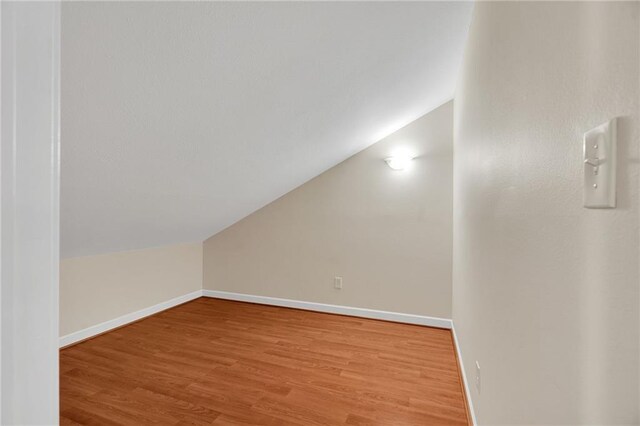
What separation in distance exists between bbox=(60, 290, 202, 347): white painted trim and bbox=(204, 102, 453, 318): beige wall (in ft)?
1.84

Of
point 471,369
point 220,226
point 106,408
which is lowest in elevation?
point 106,408

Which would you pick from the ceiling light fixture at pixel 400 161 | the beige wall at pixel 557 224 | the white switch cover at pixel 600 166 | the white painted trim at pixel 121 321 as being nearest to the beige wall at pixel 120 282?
the white painted trim at pixel 121 321

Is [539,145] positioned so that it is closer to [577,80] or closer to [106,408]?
[577,80]

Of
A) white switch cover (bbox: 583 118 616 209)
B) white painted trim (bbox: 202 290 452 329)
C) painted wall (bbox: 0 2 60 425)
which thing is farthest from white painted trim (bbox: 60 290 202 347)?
white switch cover (bbox: 583 118 616 209)

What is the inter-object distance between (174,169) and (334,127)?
3.83ft

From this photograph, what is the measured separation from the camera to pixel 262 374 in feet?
7.61

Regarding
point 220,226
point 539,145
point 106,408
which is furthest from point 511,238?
point 220,226

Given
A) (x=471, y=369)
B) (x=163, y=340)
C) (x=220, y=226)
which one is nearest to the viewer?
(x=471, y=369)

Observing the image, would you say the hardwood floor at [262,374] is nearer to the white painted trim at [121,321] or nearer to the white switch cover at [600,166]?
the white painted trim at [121,321]

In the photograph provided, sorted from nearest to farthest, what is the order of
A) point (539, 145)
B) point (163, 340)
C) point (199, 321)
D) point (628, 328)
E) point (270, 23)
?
point (628, 328)
point (539, 145)
point (270, 23)
point (163, 340)
point (199, 321)

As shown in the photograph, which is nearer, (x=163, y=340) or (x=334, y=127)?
(x=334, y=127)

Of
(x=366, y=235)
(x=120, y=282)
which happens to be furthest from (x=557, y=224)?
(x=120, y=282)

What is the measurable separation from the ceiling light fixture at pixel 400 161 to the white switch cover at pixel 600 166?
277 cm

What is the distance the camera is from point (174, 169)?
2.03 meters
